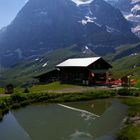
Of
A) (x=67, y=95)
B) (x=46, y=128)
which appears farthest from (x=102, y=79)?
(x=46, y=128)

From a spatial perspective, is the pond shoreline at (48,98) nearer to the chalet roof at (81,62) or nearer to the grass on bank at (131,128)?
the grass on bank at (131,128)

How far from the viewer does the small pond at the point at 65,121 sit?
40688 mm

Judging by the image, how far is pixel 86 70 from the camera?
107500 millimetres

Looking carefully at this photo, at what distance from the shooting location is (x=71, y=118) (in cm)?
5216

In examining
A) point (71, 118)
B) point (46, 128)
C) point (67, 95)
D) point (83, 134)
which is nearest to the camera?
point (83, 134)

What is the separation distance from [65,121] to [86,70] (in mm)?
58477

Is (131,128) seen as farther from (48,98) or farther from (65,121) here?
(48,98)

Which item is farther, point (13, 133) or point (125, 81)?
point (125, 81)

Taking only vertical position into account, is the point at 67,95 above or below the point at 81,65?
below

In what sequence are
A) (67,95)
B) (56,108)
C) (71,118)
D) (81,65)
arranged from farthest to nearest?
(81,65) < (67,95) < (56,108) < (71,118)

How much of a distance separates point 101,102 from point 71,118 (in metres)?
18.9

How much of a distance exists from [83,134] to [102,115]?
14.4 meters

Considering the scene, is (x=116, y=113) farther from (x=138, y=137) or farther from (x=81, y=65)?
(x=81, y=65)

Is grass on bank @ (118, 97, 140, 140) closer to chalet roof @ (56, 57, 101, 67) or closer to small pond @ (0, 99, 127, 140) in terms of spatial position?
small pond @ (0, 99, 127, 140)
